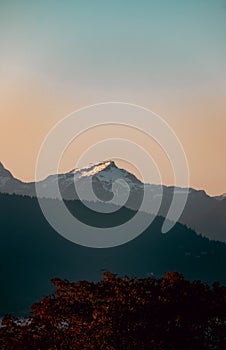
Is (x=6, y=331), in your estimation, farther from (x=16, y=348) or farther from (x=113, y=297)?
(x=113, y=297)

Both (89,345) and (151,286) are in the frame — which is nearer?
(89,345)

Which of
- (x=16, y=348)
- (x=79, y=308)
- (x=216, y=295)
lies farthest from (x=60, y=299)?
(x=216, y=295)

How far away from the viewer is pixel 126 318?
49844 millimetres

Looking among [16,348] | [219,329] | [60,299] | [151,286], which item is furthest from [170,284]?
[16,348]

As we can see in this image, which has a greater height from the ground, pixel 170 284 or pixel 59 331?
Answer: pixel 170 284

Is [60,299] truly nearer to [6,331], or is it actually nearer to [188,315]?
[6,331]

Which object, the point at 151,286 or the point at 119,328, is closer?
the point at 119,328

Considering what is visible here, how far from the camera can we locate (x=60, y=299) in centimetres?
5331

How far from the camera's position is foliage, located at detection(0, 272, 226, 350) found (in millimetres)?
49594

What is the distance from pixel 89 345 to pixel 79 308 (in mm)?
3429

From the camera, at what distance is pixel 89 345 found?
163 ft

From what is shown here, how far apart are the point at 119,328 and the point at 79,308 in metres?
4.22

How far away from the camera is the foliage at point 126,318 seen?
4959 centimetres

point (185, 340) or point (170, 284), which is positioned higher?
point (170, 284)
